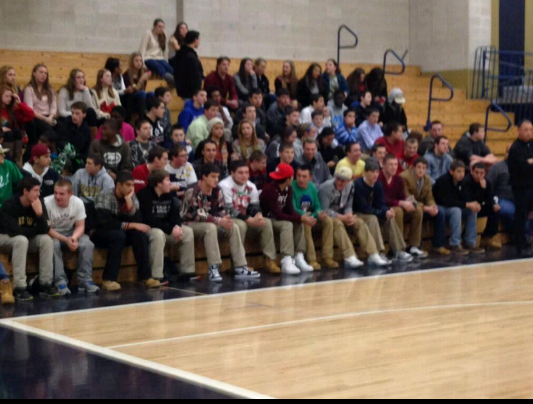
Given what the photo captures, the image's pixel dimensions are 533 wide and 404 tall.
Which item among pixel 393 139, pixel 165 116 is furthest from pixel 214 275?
pixel 393 139

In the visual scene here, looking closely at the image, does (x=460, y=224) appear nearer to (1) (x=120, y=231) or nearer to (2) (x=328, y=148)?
(2) (x=328, y=148)

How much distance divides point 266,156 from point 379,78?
13.3 feet

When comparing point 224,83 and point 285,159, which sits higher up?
point 224,83

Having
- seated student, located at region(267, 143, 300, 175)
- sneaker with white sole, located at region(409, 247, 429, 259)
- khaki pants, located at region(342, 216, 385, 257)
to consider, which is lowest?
sneaker with white sole, located at region(409, 247, 429, 259)

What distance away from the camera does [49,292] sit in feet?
29.8

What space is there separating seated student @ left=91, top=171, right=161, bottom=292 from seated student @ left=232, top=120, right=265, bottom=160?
2.23 meters

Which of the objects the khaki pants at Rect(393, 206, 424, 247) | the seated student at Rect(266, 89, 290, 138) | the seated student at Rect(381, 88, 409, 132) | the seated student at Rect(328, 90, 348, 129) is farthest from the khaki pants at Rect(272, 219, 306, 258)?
the seated student at Rect(381, 88, 409, 132)

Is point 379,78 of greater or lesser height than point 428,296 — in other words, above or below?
above

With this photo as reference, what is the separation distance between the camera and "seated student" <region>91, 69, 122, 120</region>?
11961 millimetres

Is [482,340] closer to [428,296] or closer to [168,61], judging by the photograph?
[428,296]

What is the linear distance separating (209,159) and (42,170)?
1917 millimetres

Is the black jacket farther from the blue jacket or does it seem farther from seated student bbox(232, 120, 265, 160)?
seated student bbox(232, 120, 265, 160)

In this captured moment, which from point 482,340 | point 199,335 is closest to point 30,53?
point 199,335

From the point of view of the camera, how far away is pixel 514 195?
1265 centimetres
